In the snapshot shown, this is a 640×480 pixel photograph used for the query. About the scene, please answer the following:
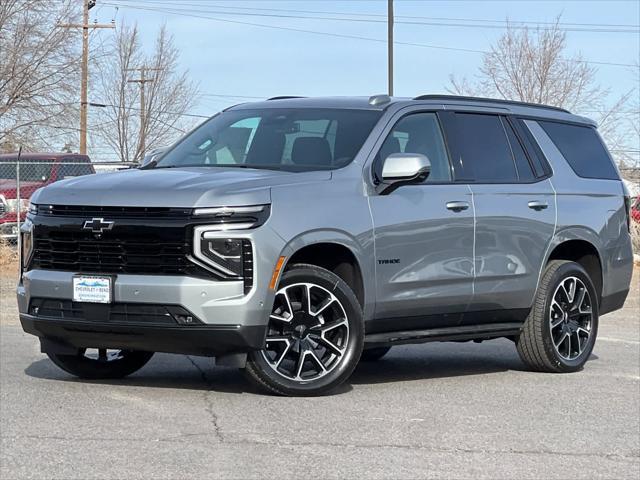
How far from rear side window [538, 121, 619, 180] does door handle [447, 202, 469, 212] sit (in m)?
1.55

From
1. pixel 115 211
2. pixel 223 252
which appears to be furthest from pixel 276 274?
pixel 115 211

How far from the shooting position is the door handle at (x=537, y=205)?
933 centimetres

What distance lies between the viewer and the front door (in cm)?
827

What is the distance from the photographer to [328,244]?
798 centimetres

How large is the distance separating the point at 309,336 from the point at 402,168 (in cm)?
124

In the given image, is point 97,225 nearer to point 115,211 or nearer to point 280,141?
point 115,211

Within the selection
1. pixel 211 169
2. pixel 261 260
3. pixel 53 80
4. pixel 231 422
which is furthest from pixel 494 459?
pixel 53 80

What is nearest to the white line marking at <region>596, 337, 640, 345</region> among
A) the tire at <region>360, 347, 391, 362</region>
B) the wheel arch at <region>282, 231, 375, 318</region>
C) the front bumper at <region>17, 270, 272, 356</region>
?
the tire at <region>360, 347, 391, 362</region>

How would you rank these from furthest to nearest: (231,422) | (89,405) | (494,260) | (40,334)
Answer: (494,260)
(40,334)
(89,405)
(231,422)

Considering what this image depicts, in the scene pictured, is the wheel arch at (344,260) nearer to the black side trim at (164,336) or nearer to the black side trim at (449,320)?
the black side trim at (449,320)

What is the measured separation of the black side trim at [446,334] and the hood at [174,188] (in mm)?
1141

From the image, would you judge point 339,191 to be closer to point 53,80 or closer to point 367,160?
point 367,160

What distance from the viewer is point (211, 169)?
328 inches

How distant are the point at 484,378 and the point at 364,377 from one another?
2.86 ft
